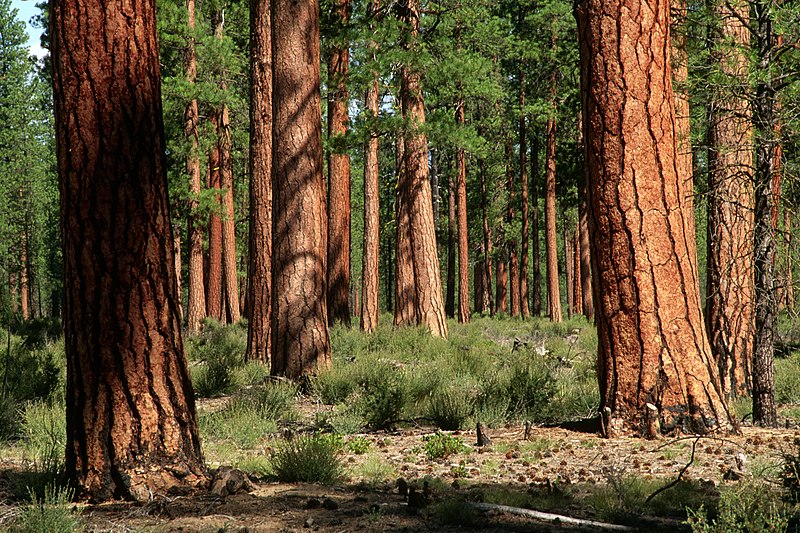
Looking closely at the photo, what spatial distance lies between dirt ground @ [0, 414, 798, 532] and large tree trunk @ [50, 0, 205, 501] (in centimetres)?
30

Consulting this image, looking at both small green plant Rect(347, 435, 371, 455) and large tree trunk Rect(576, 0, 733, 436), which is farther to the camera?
small green plant Rect(347, 435, 371, 455)

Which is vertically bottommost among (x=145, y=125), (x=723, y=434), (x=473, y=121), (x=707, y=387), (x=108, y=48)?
(x=723, y=434)

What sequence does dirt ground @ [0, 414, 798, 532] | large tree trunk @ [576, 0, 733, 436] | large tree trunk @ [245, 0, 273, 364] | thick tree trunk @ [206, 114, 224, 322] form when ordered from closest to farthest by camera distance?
dirt ground @ [0, 414, 798, 532], large tree trunk @ [576, 0, 733, 436], large tree trunk @ [245, 0, 273, 364], thick tree trunk @ [206, 114, 224, 322]

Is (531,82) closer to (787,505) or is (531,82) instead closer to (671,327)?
(671,327)

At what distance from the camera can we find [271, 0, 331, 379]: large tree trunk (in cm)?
926

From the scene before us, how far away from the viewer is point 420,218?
1541 centimetres

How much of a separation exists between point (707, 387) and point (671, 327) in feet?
1.80

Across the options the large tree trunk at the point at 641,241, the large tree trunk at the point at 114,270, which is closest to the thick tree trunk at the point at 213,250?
the large tree trunk at the point at 641,241

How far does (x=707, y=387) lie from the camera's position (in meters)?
5.72

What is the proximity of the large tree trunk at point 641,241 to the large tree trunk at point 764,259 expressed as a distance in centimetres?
92

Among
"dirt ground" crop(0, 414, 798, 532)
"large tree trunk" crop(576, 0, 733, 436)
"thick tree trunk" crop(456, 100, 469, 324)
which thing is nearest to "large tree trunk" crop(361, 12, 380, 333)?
"thick tree trunk" crop(456, 100, 469, 324)

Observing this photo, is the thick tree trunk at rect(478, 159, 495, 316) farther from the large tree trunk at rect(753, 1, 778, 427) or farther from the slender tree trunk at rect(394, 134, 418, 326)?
the large tree trunk at rect(753, 1, 778, 427)

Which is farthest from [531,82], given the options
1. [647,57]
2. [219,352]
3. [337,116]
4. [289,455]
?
[289,455]

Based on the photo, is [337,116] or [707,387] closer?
[707,387]
